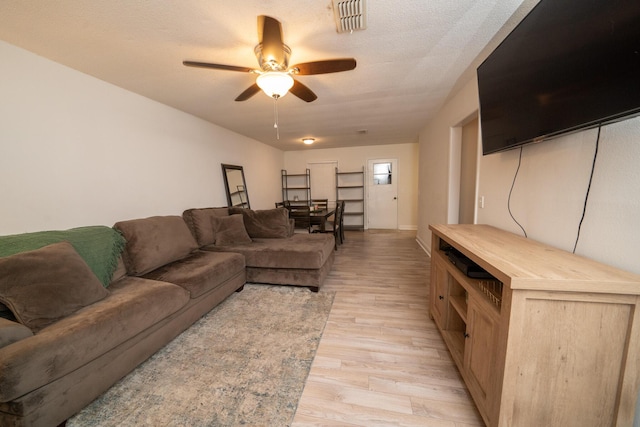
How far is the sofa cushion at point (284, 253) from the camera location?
2670mm

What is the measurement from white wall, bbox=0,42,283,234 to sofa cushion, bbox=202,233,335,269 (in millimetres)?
1056

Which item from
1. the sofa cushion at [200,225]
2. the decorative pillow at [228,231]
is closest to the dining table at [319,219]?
the decorative pillow at [228,231]

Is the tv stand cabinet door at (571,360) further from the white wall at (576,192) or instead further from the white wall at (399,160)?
the white wall at (399,160)

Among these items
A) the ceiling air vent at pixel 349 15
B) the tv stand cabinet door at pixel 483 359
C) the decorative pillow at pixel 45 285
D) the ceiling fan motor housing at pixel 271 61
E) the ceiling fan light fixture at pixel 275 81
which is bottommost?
the tv stand cabinet door at pixel 483 359

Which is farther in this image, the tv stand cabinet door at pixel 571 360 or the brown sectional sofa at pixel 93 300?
the brown sectional sofa at pixel 93 300

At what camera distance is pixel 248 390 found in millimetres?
1377

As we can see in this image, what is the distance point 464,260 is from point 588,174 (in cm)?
73

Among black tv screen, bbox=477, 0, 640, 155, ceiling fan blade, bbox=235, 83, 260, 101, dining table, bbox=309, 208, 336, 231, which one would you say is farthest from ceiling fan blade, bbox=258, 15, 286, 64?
dining table, bbox=309, 208, 336, 231

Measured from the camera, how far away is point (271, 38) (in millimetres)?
1461

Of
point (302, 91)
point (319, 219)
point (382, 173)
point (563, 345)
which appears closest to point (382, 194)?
point (382, 173)

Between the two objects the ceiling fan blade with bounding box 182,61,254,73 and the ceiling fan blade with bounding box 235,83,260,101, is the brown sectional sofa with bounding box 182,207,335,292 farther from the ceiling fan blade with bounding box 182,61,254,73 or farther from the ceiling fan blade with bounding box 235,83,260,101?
the ceiling fan blade with bounding box 182,61,254,73

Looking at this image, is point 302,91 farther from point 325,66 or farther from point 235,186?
point 235,186

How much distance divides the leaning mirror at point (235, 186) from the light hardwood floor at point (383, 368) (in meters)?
2.52

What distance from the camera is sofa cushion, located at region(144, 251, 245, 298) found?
199 cm
